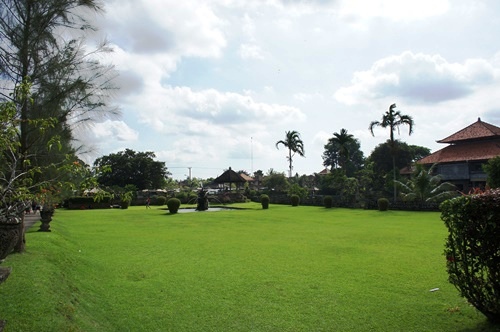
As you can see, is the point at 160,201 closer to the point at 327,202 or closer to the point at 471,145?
the point at 327,202

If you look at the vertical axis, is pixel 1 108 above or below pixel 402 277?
above

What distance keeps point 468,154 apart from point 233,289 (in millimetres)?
35436

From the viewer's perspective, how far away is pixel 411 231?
626 inches

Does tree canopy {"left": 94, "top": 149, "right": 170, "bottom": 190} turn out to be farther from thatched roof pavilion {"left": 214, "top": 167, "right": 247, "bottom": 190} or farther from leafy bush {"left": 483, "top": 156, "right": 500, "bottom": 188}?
leafy bush {"left": 483, "top": 156, "right": 500, "bottom": 188}

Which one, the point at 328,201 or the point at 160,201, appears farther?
the point at 160,201

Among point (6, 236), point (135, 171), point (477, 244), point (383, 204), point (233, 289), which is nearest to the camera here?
point (477, 244)

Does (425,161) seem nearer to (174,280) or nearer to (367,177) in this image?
(367,177)

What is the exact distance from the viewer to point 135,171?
5919cm

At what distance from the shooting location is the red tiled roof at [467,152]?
3388 cm

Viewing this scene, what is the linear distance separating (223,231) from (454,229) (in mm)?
12298

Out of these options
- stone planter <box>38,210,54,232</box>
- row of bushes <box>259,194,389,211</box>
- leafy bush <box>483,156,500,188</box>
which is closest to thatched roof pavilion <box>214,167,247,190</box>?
row of bushes <box>259,194,389,211</box>

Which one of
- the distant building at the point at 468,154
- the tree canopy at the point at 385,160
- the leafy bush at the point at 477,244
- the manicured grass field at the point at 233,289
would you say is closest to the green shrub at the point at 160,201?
the tree canopy at the point at 385,160

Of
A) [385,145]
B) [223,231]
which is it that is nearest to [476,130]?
[385,145]

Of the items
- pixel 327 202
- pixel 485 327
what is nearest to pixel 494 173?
pixel 327 202
